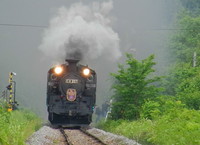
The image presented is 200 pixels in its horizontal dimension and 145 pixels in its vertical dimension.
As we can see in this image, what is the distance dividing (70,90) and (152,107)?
4.01 m

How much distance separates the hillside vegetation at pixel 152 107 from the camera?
39.0 feet

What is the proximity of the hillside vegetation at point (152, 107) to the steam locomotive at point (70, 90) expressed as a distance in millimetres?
1635

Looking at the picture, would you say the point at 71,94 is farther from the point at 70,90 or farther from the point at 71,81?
the point at 71,81

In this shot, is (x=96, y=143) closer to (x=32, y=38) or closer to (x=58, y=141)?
(x=58, y=141)

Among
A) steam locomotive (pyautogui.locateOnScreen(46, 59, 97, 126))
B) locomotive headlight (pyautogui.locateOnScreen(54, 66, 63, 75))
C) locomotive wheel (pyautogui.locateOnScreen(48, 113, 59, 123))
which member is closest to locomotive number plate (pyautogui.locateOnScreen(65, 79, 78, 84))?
steam locomotive (pyautogui.locateOnScreen(46, 59, 97, 126))

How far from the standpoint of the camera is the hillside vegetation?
11891 millimetres

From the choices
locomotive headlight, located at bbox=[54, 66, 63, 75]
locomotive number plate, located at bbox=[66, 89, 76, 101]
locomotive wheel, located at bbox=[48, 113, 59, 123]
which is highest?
locomotive headlight, located at bbox=[54, 66, 63, 75]

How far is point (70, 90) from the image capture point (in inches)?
746

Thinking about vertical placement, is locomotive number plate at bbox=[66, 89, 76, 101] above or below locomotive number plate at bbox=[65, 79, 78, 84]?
below

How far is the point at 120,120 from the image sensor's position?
20.1m

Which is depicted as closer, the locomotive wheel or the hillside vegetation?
the hillside vegetation

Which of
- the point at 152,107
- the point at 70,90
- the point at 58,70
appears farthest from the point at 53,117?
the point at 152,107

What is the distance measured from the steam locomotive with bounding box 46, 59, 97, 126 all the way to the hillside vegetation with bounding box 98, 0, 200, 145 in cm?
164

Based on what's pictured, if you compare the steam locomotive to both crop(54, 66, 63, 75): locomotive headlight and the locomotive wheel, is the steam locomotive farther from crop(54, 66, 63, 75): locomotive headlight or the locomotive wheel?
the locomotive wheel
